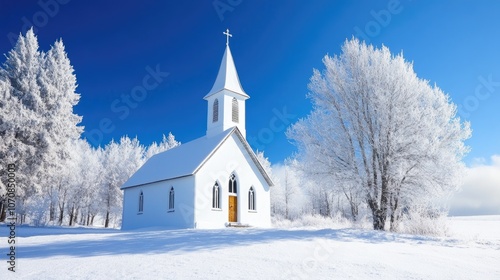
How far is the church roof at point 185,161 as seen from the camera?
24844mm

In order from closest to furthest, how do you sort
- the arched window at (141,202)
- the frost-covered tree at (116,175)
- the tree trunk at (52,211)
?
the arched window at (141,202) < the frost-covered tree at (116,175) < the tree trunk at (52,211)

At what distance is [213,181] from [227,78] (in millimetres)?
9950

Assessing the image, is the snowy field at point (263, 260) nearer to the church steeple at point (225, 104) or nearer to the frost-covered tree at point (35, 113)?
the frost-covered tree at point (35, 113)

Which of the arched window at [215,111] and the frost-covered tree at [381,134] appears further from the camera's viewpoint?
the arched window at [215,111]

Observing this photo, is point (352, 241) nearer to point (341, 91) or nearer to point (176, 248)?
point (176, 248)

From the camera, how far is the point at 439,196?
17.0 metres

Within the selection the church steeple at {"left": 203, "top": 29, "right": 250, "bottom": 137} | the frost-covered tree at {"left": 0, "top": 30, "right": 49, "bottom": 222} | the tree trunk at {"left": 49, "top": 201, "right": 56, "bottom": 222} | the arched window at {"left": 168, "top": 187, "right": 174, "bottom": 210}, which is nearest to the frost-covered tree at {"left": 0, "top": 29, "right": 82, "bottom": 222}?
the frost-covered tree at {"left": 0, "top": 30, "right": 49, "bottom": 222}

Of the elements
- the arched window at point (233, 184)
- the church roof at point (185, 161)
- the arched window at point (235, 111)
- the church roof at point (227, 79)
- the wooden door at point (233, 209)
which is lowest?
the wooden door at point (233, 209)

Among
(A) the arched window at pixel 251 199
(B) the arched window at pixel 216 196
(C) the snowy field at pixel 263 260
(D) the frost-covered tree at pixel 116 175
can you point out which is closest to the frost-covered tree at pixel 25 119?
(B) the arched window at pixel 216 196

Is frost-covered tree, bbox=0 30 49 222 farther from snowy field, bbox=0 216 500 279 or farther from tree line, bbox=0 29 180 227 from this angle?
snowy field, bbox=0 216 500 279

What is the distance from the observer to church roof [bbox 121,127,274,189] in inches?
978

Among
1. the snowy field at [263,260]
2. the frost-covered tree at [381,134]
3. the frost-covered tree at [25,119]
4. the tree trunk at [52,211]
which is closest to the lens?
the snowy field at [263,260]

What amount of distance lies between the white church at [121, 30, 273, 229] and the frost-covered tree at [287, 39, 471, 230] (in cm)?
793

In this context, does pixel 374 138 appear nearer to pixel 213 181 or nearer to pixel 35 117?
pixel 213 181
